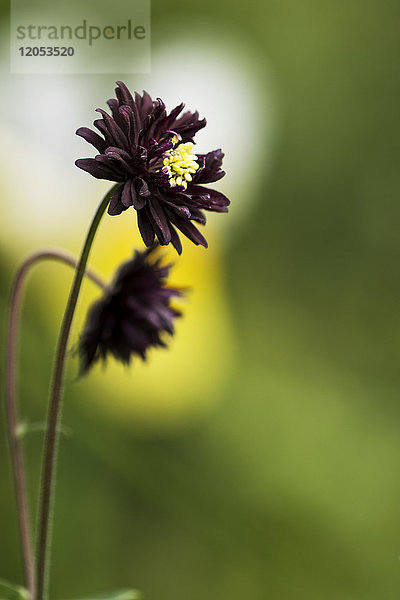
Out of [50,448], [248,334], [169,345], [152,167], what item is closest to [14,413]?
[50,448]

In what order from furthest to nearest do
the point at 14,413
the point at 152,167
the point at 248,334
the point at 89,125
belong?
the point at 248,334 < the point at 89,125 < the point at 14,413 < the point at 152,167

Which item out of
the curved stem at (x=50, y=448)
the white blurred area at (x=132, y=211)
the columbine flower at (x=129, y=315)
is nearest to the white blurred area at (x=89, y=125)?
the white blurred area at (x=132, y=211)

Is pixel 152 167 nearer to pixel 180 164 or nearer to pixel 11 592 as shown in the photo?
pixel 180 164

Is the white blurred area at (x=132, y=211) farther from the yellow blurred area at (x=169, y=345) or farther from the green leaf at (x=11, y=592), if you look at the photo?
the green leaf at (x=11, y=592)

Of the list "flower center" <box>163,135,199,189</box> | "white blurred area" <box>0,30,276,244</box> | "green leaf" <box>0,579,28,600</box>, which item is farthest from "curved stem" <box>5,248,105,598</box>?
"white blurred area" <box>0,30,276,244</box>

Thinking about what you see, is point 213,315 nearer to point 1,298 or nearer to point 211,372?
point 211,372

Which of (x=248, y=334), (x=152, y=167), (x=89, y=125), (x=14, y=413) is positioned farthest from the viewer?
(x=248, y=334)
